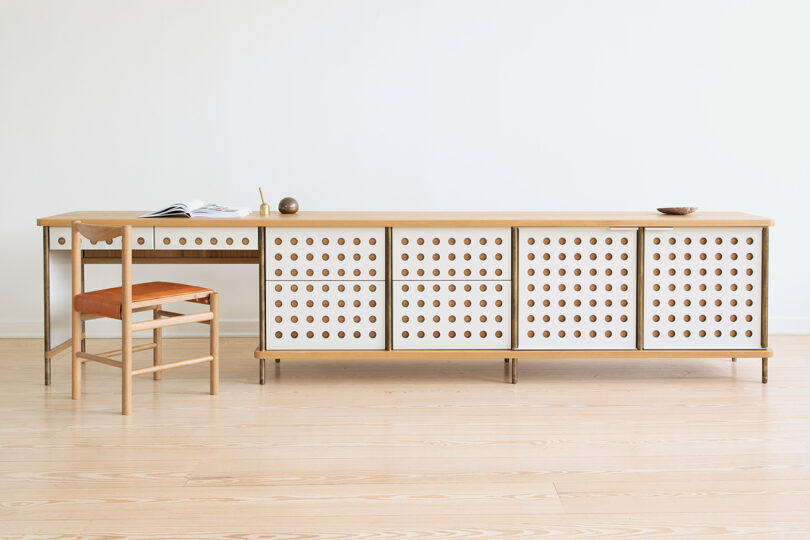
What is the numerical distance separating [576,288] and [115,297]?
1900 mm

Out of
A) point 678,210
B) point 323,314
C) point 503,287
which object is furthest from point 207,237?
point 678,210

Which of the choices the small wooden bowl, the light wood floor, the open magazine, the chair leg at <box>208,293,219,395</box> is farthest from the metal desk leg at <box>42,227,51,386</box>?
the small wooden bowl

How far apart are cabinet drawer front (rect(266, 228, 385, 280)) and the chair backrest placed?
0.61 meters

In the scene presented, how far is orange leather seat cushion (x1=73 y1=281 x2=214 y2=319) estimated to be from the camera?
10.7 feet

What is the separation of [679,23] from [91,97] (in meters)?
3.31

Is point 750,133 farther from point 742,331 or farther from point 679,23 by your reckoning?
point 742,331

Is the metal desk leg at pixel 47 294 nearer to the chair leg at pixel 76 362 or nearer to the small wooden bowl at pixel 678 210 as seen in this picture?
the chair leg at pixel 76 362

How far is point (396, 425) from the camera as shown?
3047 millimetres

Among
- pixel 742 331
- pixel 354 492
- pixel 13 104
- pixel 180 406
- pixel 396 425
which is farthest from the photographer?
pixel 13 104

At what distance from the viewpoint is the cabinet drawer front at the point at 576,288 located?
3650 millimetres

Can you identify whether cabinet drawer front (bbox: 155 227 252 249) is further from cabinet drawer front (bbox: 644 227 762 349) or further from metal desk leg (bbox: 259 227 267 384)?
cabinet drawer front (bbox: 644 227 762 349)

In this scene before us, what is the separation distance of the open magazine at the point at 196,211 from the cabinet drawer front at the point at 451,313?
0.77 meters

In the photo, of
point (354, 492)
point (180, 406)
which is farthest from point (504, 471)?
point (180, 406)

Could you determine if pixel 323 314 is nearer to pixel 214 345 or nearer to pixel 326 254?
pixel 326 254
